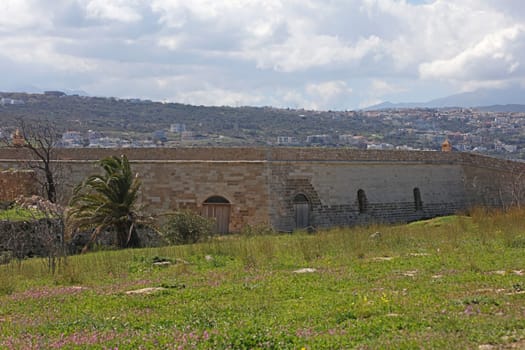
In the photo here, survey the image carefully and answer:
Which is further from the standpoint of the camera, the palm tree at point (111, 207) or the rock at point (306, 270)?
the palm tree at point (111, 207)

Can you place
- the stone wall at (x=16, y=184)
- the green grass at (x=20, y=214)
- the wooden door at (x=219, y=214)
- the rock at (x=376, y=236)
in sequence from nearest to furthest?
the rock at (x=376, y=236) < the green grass at (x=20, y=214) < the stone wall at (x=16, y=184) < the wooden door at (x=219, y=214)

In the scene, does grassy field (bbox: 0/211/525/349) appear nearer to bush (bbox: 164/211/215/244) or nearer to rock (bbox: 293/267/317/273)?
rock (bbox: 293/267/317/273)

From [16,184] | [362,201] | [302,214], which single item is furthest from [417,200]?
[16,184]

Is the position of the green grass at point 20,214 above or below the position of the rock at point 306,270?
above

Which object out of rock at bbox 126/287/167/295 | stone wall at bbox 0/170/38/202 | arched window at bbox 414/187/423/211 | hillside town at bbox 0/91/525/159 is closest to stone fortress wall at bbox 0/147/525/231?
arched window at bbox 414/187/423/211

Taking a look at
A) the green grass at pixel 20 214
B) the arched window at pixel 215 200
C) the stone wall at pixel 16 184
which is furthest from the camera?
the arched window at pixel 215 200

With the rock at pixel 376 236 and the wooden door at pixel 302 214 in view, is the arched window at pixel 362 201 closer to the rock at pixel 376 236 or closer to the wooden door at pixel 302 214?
the wooden door at pixel 302 214

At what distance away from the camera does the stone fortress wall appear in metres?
26.7

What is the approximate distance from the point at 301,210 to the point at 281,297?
17.9m

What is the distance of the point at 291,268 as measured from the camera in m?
12.8

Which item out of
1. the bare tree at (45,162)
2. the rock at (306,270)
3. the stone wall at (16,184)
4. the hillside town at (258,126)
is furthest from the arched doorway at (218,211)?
the hillside town at (258,126)

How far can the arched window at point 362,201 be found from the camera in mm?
29781

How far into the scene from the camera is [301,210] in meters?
27.4

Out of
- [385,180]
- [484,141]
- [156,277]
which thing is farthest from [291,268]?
[484,141]
